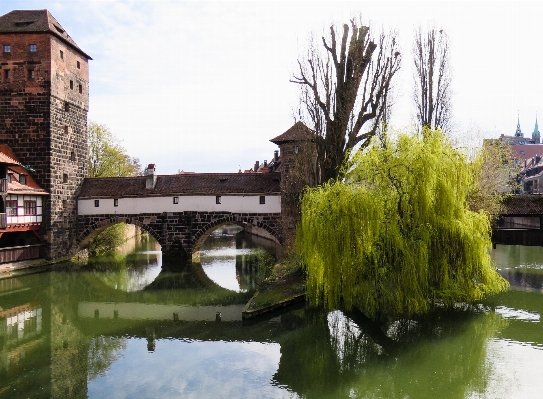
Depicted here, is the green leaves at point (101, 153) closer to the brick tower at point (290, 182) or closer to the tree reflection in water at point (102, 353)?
the brick tower at point (290, 182)

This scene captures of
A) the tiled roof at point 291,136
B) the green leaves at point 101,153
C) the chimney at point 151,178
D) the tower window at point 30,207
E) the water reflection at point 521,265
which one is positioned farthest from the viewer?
the green leaves at point 101,153

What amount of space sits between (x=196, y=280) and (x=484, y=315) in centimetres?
1164

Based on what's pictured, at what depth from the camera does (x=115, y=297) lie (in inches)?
690

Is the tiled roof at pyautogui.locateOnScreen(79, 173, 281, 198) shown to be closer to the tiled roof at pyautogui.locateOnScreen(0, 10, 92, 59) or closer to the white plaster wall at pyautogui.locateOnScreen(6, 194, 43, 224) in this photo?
the white plaster wall at pyautogui.locateOnScreen(6, 194, 43, 224)

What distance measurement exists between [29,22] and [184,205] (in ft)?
39.9

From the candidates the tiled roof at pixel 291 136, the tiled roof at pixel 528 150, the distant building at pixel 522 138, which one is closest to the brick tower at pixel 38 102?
the tiled roof at pixel 291 136

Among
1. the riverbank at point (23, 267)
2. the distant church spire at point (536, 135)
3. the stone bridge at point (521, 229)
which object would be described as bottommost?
the riverbank at point (23, 267)

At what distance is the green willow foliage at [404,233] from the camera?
471 inches

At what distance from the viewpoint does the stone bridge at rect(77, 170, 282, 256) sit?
24219 mm

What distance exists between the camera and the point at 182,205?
Result: 25031 mm

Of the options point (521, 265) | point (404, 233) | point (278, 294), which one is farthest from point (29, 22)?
point (521, 265)

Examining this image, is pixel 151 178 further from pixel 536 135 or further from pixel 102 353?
pixel 536 135

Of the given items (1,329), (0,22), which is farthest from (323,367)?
(0,22)

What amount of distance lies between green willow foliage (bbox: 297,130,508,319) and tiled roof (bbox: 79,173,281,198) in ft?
38.2
